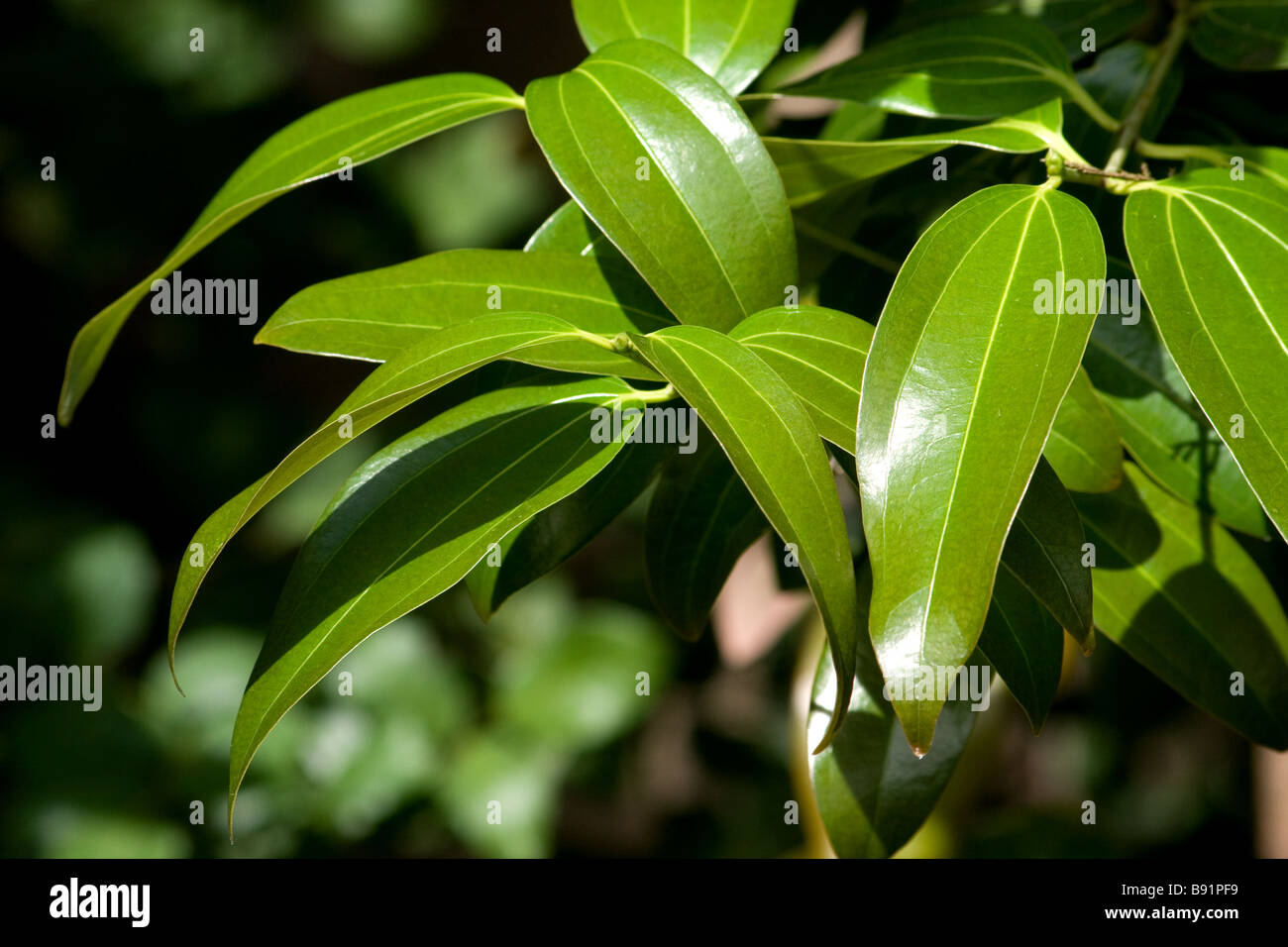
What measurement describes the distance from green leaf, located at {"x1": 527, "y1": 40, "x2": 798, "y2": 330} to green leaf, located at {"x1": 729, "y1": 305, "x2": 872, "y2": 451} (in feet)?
0.10

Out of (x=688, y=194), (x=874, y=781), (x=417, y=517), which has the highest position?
(x=688, y=194)

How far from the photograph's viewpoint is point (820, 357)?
0.36m

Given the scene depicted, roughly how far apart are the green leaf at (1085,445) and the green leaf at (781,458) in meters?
0.15

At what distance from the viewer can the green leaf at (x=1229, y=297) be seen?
323 millimetres

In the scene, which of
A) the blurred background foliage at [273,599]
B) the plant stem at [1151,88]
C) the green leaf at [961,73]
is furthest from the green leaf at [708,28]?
the blurred background foliage at [273,599]

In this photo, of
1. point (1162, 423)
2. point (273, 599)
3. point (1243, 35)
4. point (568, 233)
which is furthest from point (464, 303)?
point (273, 599)

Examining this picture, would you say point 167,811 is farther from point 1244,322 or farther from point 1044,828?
point 1244,322

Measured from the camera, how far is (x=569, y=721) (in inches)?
45.8

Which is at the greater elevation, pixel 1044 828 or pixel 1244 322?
pixel 1244 322

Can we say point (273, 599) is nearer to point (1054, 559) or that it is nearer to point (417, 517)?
point (417, 517)

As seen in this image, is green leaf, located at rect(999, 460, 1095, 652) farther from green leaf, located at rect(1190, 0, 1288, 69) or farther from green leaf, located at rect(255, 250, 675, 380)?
green leaf, located at rect(1190, 0, 1288, 69)

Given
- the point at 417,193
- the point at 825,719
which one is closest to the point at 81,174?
the point at 417,193

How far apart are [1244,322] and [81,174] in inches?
53.0

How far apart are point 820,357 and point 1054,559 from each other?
0.33 feet
